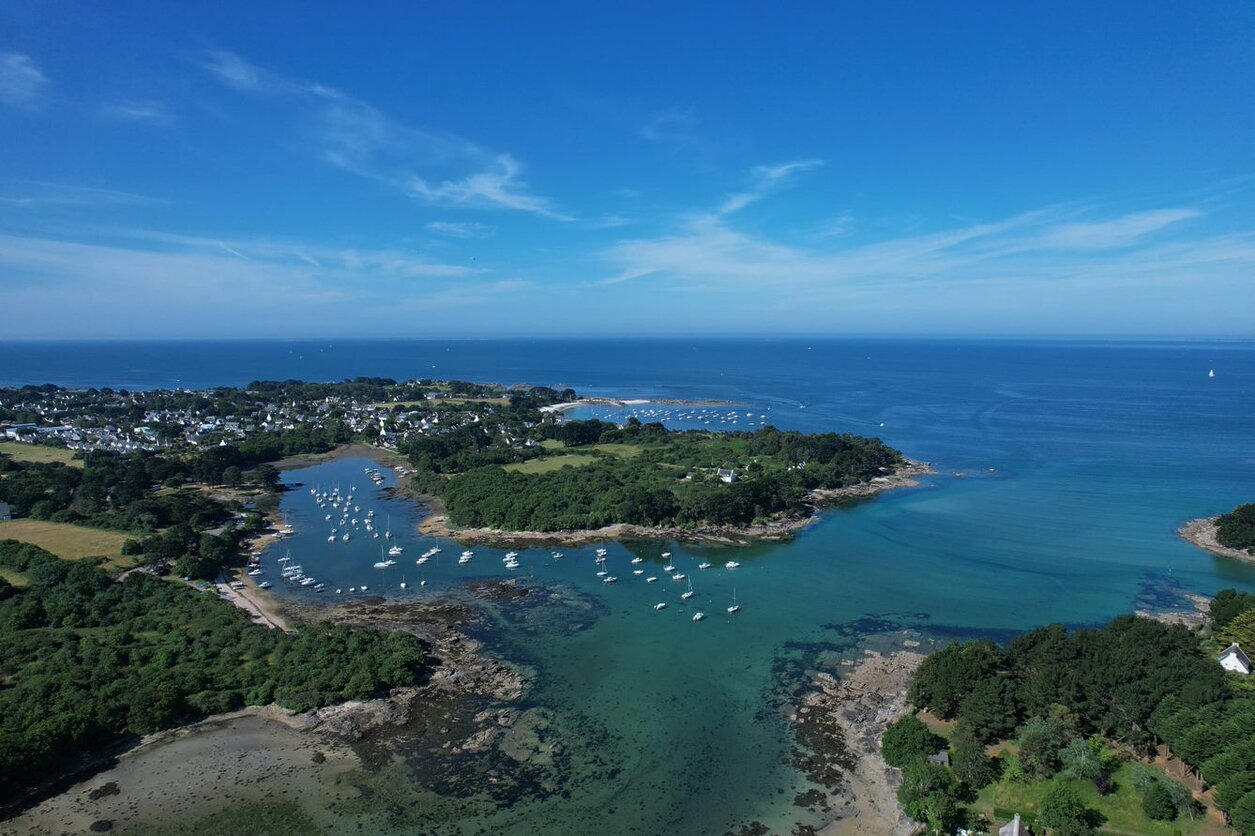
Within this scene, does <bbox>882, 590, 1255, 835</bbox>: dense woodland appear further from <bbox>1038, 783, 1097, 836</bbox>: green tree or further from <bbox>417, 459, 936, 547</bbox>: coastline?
<bbox>417, 459, 936, 547</bbox>: coastline

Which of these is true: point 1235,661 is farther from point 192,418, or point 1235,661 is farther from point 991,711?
point 192,418

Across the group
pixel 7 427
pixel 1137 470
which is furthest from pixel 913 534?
pixel 7 427

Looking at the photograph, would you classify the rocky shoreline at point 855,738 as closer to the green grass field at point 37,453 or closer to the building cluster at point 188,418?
the building cluster at point 188,418

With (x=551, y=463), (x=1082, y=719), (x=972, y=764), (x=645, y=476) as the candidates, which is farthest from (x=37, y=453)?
(x=1082, y=719)

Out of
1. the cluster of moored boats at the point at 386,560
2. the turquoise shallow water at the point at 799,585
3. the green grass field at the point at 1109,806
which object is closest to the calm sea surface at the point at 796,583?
the turquoise shallow water at the point at 799,585

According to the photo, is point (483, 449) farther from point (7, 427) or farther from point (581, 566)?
point (7, 427)

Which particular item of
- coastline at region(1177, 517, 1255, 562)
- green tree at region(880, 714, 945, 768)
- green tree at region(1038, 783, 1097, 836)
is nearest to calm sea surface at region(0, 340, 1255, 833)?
coastline at region(1177, 517, 1255, 562)
